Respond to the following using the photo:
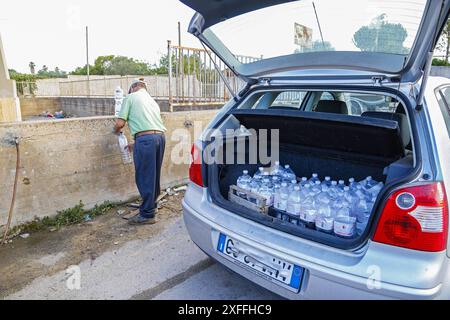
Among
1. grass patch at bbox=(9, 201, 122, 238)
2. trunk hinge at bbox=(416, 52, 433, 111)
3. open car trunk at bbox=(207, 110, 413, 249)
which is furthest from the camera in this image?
grass patch at bbox=(9, 201, 122, 238)

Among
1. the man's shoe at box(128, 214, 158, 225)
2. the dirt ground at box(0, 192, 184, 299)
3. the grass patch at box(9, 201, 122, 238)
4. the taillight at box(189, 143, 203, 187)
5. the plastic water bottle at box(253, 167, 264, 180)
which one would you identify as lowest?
the dirt ground at box(0, 192, 184, 299)

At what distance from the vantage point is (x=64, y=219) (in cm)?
341

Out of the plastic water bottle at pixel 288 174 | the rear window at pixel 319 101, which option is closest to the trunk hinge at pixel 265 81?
the rear window at pixel 319 101

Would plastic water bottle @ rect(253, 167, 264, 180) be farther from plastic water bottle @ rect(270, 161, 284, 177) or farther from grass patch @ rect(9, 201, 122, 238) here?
grass patch @ rect(9, 201, 122, 238)

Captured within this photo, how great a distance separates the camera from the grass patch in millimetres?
3184

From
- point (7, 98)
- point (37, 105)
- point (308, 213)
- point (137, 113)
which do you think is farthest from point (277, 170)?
point (37, 105)

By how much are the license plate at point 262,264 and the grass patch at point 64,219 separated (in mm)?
2130

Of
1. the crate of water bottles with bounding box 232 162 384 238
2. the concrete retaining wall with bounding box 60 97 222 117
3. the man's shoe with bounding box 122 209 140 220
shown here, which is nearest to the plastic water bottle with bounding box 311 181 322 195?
the crate of water bottles with bounding box 232 162 384 238

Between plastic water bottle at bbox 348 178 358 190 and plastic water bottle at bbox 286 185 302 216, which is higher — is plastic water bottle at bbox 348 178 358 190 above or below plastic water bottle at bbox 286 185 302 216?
above

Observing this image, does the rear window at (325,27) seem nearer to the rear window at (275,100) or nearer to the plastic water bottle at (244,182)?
the rear window at (275,100)

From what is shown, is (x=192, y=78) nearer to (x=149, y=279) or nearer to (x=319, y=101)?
(x=319, y=101)

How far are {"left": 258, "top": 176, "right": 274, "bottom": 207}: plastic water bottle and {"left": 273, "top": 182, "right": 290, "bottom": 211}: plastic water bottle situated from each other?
0.04 metres

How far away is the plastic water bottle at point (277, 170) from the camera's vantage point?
261 cm
